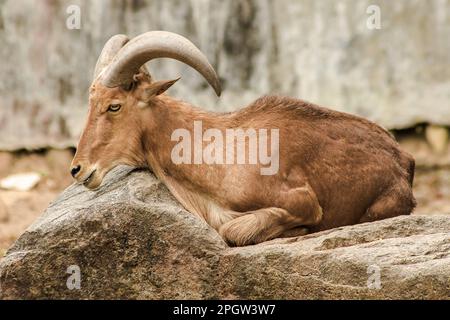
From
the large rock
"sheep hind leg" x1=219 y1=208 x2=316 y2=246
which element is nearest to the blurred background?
"sheep hind leg" x1=219 y1=208 x2=316 y2=246

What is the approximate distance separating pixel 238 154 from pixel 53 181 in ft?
28.9

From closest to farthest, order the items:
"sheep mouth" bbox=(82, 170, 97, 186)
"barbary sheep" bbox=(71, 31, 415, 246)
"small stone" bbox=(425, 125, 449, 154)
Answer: "barbary sheep" bbox=(71, 31, 415, 246) < "sheep mouth" bbox=(82, 170, 97, 186) < "small stone" bbox=(425, 125, 449, 154)

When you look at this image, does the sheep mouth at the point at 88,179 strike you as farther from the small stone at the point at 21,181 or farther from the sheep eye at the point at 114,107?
the small stone at the point at 21,181

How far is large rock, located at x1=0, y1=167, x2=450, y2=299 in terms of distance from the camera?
9461 millimetres

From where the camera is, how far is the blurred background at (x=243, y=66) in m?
18.3

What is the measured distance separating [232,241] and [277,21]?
8759 mm

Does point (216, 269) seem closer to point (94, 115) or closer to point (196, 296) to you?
point (196, 296)

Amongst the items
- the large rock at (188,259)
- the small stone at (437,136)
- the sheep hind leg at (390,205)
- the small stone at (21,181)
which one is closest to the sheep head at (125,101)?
the large rock at (188,259)

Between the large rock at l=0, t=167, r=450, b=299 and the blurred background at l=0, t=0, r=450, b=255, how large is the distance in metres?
8.08

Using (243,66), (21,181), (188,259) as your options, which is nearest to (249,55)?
(243,66)

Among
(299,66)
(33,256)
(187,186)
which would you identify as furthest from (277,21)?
(33,256)

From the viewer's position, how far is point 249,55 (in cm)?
1869

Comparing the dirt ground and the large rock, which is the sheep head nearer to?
the large rock

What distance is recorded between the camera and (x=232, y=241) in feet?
33.9
